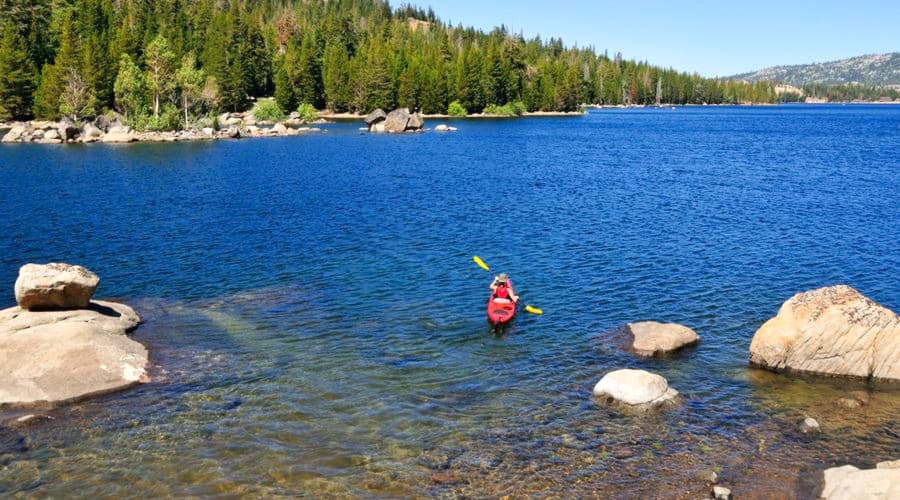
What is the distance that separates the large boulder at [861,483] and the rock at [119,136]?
122 m

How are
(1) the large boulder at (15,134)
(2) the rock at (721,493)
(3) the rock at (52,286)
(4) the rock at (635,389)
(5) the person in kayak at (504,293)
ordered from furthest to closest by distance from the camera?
(1) the large boulder at (15,134)
(5) the person in kayak at (504,293)
(3) the rock at (52,286)
(4) the rock at (635,389)
(2) the rock at (721,493)

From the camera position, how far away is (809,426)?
20859 millimetres

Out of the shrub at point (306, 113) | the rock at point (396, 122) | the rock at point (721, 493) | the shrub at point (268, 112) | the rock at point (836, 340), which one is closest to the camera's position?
the rock at point (721, 493)

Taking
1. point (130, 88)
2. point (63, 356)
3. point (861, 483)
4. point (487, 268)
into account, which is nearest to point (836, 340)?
point (861, 483)

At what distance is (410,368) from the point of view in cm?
2588

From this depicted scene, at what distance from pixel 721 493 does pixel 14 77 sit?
156m

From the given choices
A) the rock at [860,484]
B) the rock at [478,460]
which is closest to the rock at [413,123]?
the rock at [478,460]

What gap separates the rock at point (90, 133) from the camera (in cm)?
11756

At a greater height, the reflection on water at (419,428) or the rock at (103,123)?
the rock at (103,123)

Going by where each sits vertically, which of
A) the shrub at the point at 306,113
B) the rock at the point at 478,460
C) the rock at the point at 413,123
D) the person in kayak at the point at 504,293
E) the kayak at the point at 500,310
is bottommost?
the rock at the point at 478,460

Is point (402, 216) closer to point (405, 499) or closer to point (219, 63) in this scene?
point (405, 499)

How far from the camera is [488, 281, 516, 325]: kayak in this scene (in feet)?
101

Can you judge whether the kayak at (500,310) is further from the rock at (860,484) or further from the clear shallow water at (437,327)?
the rock at (860,484)

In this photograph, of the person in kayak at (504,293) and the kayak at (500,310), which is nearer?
the kayak at (500,310)
